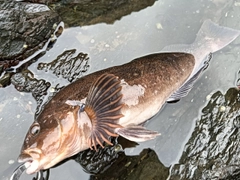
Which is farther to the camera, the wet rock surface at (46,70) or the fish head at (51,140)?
the wet rock surface at (46,70)

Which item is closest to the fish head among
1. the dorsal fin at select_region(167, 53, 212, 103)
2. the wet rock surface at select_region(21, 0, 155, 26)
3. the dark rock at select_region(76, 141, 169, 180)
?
the dark rock at select_region(76, 141, 169, 180)

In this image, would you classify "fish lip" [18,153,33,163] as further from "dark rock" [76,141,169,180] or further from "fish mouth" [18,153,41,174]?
"dark rock" [76,141,169,180]

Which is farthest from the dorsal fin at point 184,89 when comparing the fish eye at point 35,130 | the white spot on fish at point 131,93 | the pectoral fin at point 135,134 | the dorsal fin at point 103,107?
the fish eye at point 35,130

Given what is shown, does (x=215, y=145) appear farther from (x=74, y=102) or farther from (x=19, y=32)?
(x=19, y=32)

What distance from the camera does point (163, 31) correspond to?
4492mm

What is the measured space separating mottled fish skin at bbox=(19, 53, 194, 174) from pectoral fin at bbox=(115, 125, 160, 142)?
127 millimetres

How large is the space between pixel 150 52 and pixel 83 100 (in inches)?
55.6

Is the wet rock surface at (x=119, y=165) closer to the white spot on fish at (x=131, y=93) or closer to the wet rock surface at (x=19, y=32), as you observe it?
the white spot on fish at (x=131, y=93)

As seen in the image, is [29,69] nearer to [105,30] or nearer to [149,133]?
[105,30]

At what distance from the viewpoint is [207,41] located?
14.0ft

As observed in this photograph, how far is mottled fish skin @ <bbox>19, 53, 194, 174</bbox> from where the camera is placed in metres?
3.00

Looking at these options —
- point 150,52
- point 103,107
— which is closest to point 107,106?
point 103,107

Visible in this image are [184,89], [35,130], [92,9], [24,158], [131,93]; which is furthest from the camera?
[92,9]

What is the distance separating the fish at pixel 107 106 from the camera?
9.95 ft
